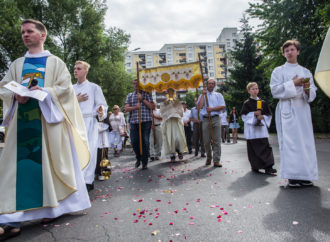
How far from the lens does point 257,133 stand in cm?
613

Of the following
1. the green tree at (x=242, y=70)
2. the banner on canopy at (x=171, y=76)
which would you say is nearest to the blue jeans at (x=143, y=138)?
the banner on canopy at (x=171, y=76)

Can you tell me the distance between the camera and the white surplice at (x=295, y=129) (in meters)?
4.32

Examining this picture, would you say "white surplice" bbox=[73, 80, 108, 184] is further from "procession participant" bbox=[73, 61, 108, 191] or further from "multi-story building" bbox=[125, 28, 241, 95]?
"multi-story building" bbox=[125, 28, 241, 95]

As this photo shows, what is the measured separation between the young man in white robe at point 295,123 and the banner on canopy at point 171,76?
3.70 meters

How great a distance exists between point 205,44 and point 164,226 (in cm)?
10144

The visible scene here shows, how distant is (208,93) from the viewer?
285 inches

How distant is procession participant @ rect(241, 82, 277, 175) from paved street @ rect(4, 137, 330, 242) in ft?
2.80

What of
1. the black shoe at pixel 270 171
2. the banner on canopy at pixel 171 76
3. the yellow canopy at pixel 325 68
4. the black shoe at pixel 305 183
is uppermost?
the banner on canopy at pixel 171 76


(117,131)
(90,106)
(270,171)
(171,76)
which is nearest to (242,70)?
(117,131)

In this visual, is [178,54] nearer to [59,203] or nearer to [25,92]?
[25,92]

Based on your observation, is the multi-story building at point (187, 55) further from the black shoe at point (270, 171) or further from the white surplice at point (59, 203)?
the white surplice at point (59, 203)

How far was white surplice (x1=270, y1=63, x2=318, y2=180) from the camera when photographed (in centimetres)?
432

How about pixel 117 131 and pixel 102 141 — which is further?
pixel 117 131

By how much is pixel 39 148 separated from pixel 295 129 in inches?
144
